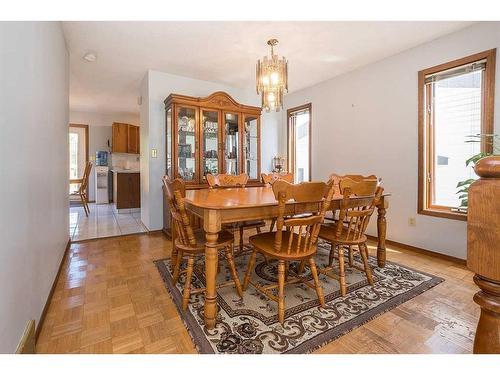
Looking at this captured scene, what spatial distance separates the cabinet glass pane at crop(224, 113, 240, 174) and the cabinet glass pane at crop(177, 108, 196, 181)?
19.4 inches

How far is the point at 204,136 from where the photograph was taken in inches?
142

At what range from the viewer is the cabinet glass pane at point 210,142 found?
3609 mm

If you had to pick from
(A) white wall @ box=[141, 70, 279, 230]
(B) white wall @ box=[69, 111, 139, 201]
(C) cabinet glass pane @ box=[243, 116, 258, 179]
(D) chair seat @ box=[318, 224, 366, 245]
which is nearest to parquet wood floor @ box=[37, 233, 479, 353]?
(D) chair seat @ box=[318, 224, 366, 245]

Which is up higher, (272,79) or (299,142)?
(272,79)

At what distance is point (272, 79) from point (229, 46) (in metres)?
0.90

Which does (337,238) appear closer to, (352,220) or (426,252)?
(352,220)

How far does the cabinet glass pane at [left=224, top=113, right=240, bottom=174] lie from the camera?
3.79 metres

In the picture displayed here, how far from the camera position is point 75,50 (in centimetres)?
296

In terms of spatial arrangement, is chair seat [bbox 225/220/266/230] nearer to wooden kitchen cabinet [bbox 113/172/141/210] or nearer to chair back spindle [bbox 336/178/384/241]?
chair back spindle [bbox 336/178/384/241]

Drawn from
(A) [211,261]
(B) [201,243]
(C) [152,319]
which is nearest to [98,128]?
(B) [201,243]
